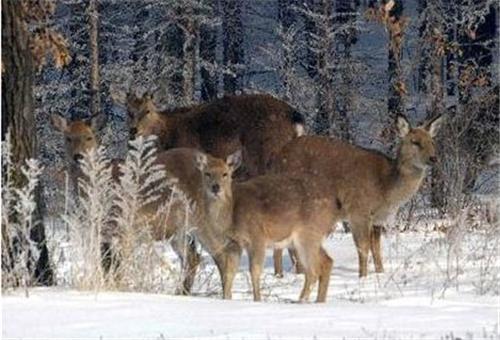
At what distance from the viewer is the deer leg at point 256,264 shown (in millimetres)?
11438

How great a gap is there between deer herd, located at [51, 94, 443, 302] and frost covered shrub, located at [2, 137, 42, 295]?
4.74 ft

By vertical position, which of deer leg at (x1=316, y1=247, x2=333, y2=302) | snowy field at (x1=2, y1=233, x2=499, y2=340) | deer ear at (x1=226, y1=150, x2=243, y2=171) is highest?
deer ear at (x1=226, y1=150, x2=243, y2=171)

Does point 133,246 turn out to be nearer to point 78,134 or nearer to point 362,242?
point 362,242

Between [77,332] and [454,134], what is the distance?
11717mm

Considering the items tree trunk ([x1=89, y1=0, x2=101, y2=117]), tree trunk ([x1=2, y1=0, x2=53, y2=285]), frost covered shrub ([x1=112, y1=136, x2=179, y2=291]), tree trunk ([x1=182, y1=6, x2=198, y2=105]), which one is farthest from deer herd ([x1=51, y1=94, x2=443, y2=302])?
tree trunk ([x1=182, y1=6, x2=198, y2=105])

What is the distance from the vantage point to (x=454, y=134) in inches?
756

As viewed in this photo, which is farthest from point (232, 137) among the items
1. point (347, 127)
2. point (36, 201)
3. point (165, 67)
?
point (165, 67)

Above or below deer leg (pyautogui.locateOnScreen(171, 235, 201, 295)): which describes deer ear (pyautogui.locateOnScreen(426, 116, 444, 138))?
above

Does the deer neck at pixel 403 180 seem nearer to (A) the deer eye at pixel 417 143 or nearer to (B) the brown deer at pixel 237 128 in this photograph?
(A) the deer eye at pixel 417 143

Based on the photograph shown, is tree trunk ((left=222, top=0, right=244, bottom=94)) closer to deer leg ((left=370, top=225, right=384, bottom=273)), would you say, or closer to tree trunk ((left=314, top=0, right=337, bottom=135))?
tree trunk ((left=314, top=0, right=337, bottom=135))

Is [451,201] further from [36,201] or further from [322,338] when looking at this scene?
[322,338]

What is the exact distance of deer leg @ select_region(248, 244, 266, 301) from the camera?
1144cm

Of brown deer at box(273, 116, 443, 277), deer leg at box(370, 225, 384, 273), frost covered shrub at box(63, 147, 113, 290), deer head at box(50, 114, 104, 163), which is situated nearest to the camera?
frost covered shrub at box(63, 147, 113, 290)

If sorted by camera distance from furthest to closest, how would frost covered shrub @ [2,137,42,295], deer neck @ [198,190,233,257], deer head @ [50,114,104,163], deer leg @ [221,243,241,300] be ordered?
deer head @ [50,114,104,163] → deer neck @ [198,190,233,257] → deer leg @ [221,243,241,300] → frost covered shrub @ [2,137,42,295]
